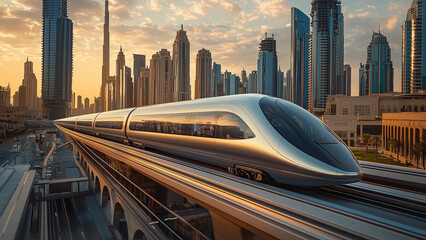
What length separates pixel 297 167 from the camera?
600 cm

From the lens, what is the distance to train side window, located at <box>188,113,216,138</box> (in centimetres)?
886

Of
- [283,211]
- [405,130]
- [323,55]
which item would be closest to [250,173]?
[283,211]

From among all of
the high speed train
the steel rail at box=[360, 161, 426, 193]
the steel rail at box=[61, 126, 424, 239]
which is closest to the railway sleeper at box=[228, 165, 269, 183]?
the high speed train

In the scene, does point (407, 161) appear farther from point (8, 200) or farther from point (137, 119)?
point (8, 200)

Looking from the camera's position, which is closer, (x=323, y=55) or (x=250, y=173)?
(x=250, y=173)

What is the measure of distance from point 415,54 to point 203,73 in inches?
4850

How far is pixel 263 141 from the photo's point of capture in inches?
268

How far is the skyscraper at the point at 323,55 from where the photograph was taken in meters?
161

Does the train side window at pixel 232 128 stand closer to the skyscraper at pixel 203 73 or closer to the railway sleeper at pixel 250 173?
the railway sleeper at pixel 250 173

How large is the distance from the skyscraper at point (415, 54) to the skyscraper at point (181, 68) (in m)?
129

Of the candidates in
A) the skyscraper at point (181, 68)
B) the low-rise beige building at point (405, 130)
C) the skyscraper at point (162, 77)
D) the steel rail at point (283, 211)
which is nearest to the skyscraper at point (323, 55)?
the skyscraper at point (181, 68)

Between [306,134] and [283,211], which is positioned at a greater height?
[306,134]

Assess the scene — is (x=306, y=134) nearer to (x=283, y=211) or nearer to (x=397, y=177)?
(x=283, y=211)

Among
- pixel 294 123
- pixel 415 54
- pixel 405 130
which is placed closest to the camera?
pixel 294 123
